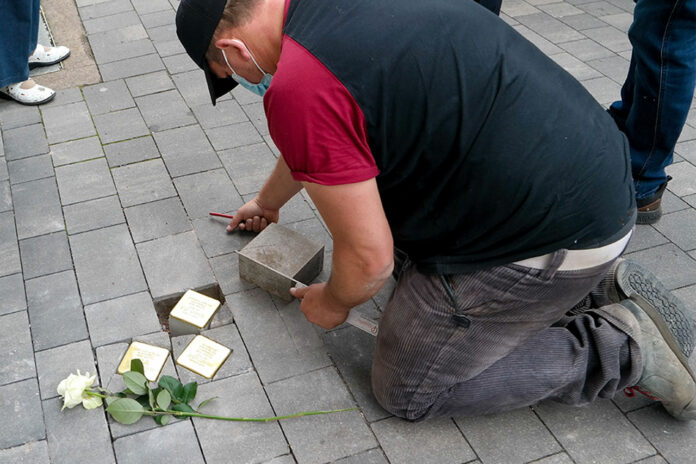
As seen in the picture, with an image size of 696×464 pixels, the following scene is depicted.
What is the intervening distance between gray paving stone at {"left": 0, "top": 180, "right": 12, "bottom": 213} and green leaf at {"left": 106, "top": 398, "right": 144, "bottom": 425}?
1.38m

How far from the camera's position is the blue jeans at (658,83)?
2848 mm

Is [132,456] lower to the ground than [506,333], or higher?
lower

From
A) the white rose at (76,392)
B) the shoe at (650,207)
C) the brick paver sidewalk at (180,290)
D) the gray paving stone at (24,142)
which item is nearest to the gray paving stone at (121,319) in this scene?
the brick paver sidewalk at (180,290)

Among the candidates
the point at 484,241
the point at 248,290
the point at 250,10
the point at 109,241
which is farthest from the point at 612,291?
the point at 109,241

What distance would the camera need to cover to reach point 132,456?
2.12 m

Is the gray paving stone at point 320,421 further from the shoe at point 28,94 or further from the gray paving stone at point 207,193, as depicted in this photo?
the shoe at point 28,94

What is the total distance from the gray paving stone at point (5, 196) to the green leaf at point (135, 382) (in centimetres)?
132

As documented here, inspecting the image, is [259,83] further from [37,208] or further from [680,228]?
[680,228]

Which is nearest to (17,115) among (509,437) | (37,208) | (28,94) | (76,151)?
(28,94)

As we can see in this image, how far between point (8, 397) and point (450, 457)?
150 cm

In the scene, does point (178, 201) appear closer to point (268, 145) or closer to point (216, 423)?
point (268, 145)

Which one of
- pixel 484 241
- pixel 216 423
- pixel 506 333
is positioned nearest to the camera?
pixel 484 241

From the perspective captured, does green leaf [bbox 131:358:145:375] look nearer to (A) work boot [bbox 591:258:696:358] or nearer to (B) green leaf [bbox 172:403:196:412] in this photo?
(B) green leaf [bbox 172:403:196:412]

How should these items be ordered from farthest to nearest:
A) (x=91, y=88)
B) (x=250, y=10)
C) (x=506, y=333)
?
(x=91, y=88) → (x=506, y=333) → (x=250, y=10)
